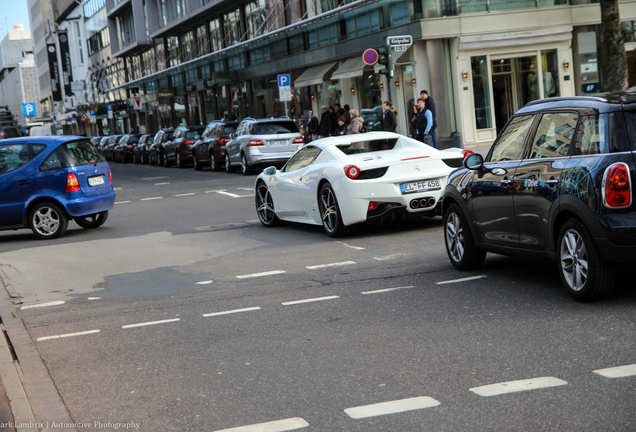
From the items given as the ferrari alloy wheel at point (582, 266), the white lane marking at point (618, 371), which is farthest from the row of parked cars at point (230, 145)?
the white lane marking at point (618, 371)

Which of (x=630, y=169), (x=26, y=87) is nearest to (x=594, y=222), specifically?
(x=630, y=169)

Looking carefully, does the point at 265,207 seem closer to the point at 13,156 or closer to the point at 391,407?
the point at 13,156

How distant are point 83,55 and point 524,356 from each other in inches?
4003

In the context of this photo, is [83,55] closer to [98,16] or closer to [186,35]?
[98,16]

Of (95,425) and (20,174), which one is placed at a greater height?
(20,174)

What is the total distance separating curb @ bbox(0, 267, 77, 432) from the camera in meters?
4.57

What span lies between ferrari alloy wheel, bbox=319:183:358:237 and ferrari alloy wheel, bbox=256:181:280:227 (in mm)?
1777

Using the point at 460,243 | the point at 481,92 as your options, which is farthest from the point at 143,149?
the point at 460,243

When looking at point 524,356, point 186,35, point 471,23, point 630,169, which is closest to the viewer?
point 524,356

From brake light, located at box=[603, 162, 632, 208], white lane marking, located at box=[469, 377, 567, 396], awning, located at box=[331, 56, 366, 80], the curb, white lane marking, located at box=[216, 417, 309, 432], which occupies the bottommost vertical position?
white lane marking, located at box=[469, 377, 567, 396]

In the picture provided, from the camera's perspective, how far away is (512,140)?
24.3ft

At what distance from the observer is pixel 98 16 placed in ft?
285

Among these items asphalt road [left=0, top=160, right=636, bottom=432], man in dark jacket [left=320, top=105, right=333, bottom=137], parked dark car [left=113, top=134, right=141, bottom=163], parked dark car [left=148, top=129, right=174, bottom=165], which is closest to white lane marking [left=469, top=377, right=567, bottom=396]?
asphalt road [left=0, top=160, right=636, bottom=432]

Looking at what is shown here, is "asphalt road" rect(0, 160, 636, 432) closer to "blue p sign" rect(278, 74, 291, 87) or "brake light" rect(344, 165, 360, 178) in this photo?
"brake light" rect(344, 165, 360, 178)
